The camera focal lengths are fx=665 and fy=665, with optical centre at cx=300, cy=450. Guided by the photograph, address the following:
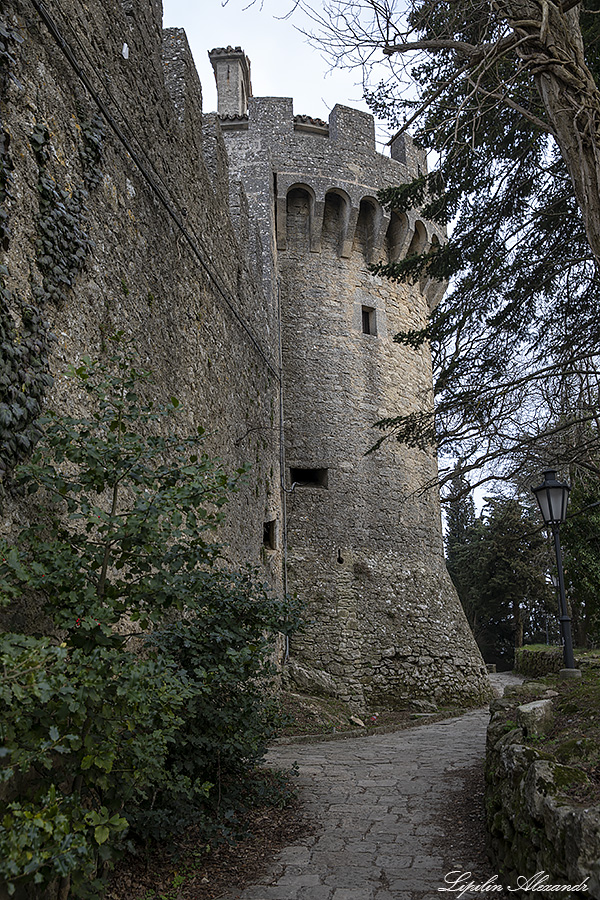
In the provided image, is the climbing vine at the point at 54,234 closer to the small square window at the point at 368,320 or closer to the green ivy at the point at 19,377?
the green ivy at the point at 19,377

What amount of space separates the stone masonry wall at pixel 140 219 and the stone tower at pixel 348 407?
85.3 inches

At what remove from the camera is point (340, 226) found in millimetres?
12062

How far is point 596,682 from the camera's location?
4547 mm

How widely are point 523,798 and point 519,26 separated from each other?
4397 millimetres

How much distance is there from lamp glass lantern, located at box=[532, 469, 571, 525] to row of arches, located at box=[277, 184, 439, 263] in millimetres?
7319

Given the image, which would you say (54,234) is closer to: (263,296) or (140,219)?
(140,219)

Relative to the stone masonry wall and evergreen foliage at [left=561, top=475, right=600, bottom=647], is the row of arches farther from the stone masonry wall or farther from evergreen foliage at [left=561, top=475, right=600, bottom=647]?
evergreen foliage at [left=561, top=475, right=600, bottom=647]

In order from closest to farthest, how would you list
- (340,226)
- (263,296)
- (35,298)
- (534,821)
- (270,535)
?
(534,821), (35,298), (263,296), (270,535), (340,226)

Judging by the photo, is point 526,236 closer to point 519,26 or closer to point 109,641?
point 519,26

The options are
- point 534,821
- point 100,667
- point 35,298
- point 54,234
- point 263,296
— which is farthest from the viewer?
point 263,296

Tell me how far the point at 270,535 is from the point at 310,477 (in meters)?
1.87

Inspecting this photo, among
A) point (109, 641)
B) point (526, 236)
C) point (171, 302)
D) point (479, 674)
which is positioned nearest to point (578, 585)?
point (479, 674)

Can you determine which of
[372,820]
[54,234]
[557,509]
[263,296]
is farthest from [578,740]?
[263,296]

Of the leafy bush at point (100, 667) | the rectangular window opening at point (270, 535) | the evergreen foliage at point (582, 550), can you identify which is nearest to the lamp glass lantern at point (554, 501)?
the leafy bush at point (100, 667)
